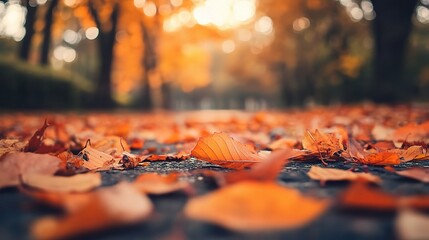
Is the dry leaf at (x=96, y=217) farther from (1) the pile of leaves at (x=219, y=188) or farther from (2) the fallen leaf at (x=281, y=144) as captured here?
(2) the fallen leaf at (x=281, y=144)

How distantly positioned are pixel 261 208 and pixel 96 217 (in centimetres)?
28

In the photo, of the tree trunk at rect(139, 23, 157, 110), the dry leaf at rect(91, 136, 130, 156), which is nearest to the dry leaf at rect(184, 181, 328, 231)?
the dry leaf at rect(91, 136, 130, 156)

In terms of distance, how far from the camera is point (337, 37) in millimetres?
18344

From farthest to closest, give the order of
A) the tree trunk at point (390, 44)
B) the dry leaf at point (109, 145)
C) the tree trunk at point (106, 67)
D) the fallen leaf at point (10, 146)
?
the tree trunk at point (106, 67), the tree trunk at point (390, 44), the dry leaf at point (109, 145), the fallen leaf at point (10, 146)

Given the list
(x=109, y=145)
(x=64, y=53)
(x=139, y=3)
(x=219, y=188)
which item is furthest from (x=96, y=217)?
(x=64, y=53)

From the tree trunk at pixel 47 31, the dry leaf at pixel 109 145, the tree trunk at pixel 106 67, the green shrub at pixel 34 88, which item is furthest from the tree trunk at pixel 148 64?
the dry leaf at pixel 109 145

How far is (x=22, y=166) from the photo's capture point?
1.08 metres

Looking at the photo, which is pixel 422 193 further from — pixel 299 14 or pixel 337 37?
pixel 299 14

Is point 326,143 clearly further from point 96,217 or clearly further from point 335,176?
point 96,217

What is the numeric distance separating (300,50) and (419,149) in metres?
23.4

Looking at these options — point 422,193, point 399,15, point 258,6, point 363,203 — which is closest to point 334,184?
point 422,193

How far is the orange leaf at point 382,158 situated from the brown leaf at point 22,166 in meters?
1.08

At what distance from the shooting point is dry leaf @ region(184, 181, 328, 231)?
0.63m

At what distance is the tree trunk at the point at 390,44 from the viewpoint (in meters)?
8.30
